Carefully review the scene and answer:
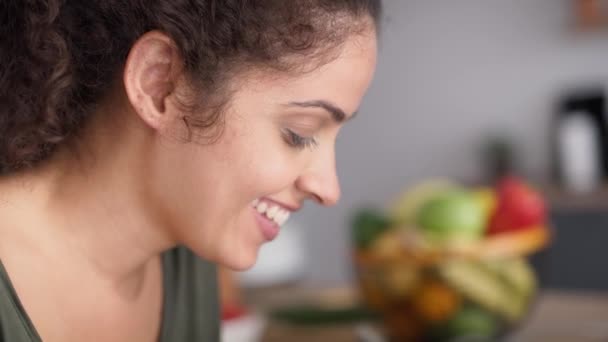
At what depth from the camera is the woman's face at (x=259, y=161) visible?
2.70ft

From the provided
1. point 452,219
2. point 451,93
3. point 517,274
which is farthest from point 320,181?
point 451,93

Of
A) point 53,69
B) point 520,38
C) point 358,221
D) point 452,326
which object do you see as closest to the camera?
point 53,69

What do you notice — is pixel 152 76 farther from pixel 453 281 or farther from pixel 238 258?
pixel 453 281

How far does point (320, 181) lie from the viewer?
2.92ft

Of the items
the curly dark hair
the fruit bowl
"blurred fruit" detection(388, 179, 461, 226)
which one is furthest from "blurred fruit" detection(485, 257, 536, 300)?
the curly dark hair

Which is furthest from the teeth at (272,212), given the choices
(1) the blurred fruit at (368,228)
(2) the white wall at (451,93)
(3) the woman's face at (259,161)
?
(2) the white wall at (451,93)

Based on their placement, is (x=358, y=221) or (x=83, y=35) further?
(x=358, y=221)

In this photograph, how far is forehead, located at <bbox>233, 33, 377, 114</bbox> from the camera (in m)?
0.82

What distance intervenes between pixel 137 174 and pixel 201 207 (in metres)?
0.09

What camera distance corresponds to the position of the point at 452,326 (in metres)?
1.14

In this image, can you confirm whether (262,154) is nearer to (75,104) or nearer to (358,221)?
(75,104)

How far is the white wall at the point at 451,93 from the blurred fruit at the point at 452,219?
240 centimetres

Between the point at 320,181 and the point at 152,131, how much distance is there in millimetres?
207

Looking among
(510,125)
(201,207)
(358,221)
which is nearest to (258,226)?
(201,207)
